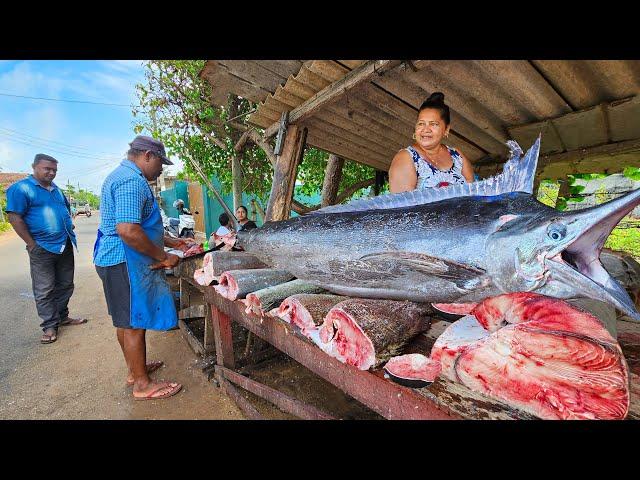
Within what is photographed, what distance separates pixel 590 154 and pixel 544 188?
7.57 m

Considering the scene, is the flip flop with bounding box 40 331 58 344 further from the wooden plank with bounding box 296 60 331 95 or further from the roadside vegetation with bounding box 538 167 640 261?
the roadside vegetation with bounding box 538 167 640 261

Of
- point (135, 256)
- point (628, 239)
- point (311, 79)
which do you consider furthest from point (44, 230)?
point (628, 239)

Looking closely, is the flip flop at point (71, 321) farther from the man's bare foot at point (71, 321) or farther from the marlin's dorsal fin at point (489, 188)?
the marlin's dorsal fin at point (489, 188)

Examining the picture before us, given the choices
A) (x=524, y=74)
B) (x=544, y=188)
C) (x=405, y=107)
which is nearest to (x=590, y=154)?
(x=524, y=74)

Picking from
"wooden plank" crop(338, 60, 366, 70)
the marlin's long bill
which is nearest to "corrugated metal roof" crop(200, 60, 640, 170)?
"wooden plank" crop(338, 60, 366, 70)

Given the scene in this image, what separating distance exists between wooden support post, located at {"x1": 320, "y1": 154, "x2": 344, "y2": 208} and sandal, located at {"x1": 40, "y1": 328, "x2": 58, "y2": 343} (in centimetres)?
411

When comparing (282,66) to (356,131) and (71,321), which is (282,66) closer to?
(356,131)

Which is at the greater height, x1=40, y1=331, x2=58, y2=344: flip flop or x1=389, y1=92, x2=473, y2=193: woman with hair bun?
x1=389, y1=92, x2=473, y2=193: woman with hair bun

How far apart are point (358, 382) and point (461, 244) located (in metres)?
0.68

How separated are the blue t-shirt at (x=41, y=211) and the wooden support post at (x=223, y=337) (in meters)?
2.93

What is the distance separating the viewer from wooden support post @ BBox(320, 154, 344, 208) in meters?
5.10

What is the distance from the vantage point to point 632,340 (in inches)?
45.1

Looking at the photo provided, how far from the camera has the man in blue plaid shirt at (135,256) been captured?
7.54 ft

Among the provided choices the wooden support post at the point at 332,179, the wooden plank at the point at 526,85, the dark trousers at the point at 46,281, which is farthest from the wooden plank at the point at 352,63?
the dark trousers at the point at 46,281
